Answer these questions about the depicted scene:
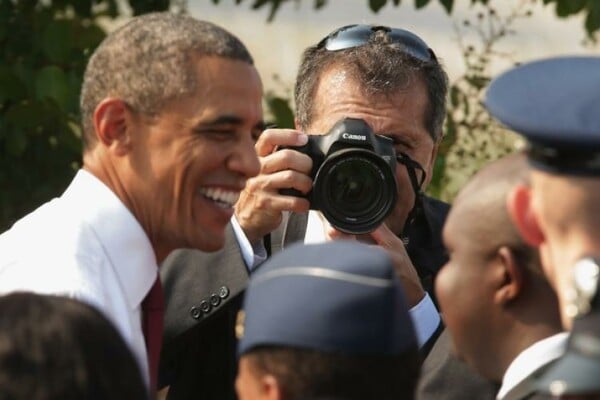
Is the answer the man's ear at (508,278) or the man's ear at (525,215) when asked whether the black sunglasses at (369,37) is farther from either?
the man's ear at (525,215)

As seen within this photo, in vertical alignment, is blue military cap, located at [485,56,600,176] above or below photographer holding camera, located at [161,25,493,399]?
above

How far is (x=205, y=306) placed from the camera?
3877 millimetres

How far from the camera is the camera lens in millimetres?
3832

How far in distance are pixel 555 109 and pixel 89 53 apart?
2.69 m

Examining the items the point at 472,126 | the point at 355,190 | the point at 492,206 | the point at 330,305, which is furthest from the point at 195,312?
the point at 472,126

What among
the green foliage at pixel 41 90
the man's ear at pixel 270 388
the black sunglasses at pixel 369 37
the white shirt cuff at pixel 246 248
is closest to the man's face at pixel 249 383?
the man's ear at pixel 270 388

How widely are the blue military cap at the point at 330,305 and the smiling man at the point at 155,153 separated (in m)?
0.83

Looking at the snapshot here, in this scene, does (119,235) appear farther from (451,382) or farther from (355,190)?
(451,382)

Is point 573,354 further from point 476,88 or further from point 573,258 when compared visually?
point 476,88

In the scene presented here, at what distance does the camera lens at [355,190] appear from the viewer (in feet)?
12.6

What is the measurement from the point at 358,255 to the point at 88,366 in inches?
17.8

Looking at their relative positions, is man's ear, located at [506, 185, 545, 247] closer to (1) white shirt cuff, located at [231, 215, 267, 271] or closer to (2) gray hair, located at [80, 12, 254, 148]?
(2) gray hair, located at [80, 12, 254, 148]

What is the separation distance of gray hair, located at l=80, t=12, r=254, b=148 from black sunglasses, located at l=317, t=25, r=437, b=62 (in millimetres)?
698

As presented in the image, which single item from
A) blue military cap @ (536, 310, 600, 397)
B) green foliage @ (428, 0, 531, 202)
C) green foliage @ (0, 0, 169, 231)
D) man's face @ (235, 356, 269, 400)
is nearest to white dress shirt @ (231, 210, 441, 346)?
man's face @ (235, 356, 269, 400)
